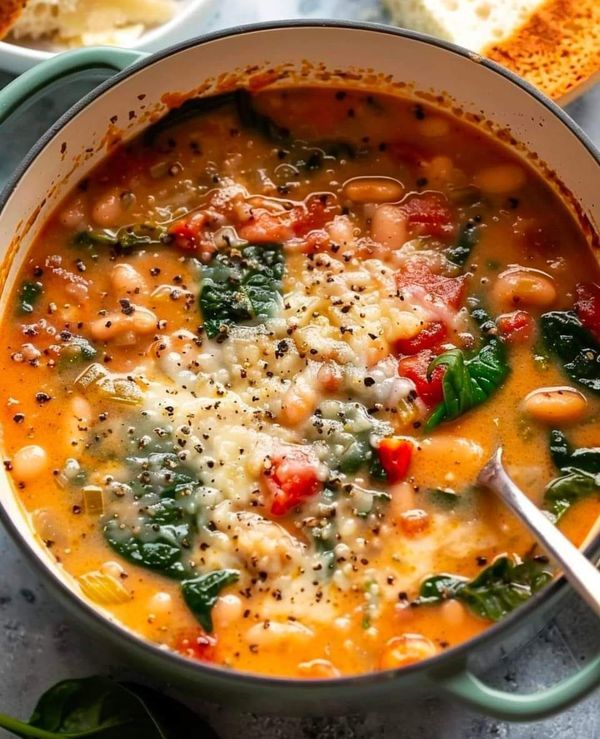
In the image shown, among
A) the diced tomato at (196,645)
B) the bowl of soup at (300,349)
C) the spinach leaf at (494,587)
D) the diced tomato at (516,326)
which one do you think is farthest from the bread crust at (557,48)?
the diced tomato at (196,645)

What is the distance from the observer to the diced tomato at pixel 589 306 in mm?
2969

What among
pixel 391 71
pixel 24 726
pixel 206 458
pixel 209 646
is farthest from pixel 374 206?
pixel 24 726

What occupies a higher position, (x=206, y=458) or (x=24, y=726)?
(x=206, y=458)

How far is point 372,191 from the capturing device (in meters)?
3.10

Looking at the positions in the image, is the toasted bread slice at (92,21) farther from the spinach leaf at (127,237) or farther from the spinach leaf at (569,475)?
the spinach leaf at (569,475)

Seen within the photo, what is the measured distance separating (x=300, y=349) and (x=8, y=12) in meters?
1.38

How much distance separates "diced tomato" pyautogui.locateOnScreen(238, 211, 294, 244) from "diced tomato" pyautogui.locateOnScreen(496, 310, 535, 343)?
610 mm

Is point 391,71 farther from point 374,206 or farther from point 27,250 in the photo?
point 27,250

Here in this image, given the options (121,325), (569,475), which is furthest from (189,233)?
(569,475)

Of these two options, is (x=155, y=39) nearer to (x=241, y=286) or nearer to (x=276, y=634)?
(x=241, y=286)

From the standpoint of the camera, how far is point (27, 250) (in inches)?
121

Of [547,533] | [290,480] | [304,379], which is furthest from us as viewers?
[304,379]

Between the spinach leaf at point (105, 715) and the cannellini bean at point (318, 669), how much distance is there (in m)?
0.41

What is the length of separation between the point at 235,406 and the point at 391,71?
3.35ft
